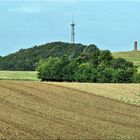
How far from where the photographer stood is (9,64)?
107500mm

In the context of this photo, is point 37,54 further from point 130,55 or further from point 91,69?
point 91,69

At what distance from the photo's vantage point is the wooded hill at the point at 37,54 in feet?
349

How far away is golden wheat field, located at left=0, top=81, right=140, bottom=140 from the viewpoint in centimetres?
2181

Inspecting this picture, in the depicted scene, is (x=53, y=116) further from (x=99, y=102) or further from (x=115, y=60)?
(x=115, y=60)

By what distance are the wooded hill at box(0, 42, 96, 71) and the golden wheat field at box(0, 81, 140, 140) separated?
65824mm

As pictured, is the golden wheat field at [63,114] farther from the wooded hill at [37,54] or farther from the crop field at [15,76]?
the wooded hill at [37,54]

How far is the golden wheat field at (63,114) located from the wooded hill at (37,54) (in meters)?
65.8

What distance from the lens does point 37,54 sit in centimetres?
12512

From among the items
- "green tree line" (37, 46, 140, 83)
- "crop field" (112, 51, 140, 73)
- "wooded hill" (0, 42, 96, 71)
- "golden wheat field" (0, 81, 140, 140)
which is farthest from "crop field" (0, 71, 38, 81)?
"crop field" (112, 51, 140, 73)

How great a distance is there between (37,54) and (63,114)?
97.6 metres

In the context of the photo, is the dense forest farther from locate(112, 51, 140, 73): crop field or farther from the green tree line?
locate(112, 51, 140, 73): crop field

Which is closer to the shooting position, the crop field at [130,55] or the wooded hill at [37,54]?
the wooded hill at [37,54]

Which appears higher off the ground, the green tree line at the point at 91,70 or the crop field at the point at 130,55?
the crop field at the point at 130,55

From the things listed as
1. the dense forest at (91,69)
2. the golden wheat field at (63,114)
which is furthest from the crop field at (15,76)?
the golden wheat field at (63,114)
